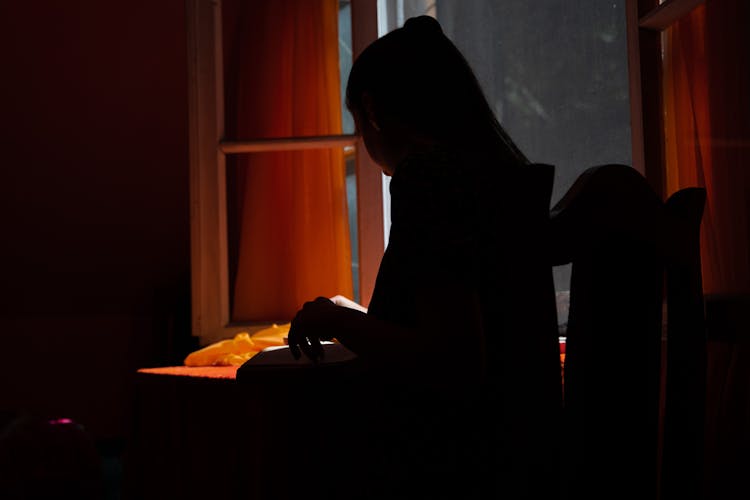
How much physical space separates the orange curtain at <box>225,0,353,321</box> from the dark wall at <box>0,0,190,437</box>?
1604 mm

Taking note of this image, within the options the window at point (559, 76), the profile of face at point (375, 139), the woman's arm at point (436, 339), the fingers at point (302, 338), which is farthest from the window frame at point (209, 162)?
the woman's arm at point (436, 339)

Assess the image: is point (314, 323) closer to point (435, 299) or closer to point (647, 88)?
point (435, 299)

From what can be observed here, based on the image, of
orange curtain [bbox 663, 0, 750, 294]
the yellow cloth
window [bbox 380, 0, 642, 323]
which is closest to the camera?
orange curtain [bbox 663, 0, 750, 294]

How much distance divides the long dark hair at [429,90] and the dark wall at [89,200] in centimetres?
304

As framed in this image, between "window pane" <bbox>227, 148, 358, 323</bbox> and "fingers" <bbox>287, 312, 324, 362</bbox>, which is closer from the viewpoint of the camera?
"fingers" <bbox>287, 312, 324, 362</bbox>

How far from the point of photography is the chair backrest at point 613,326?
0.61 meters

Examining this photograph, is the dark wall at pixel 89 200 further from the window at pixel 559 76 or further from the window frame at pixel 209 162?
the window at pixel 559 76

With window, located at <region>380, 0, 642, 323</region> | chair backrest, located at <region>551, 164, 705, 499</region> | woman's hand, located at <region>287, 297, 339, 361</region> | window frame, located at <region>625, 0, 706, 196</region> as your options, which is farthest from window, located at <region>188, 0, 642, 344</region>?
chair backrest, located at <region>551, 164, 705, 499</region>

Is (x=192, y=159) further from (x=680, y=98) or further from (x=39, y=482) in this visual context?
(x=680, y=98)

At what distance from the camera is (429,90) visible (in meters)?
0.85

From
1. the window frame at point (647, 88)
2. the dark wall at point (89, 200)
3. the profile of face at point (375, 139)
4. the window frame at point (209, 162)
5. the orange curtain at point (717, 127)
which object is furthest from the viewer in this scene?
the dark wall at point (89, 200)

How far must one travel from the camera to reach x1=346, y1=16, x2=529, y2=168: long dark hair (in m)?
0.83

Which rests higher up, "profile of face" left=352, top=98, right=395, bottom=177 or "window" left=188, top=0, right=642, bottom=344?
"window" left=188, top=0, right=642, bottom=344

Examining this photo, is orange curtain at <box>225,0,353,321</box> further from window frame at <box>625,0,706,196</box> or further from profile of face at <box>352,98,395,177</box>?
profile of face at <box>352,98,395,177</box>
